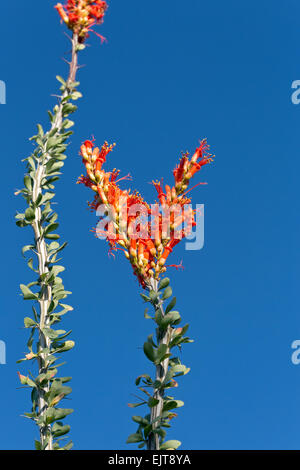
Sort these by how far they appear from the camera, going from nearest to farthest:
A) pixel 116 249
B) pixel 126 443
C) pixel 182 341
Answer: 1. pixel 126 443
2. pixel 182 341
3. pixel 116 249

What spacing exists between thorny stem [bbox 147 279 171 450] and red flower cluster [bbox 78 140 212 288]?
0.19 m

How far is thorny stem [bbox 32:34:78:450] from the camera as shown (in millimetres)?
3432

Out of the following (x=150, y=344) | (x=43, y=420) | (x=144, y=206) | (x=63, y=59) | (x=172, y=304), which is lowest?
(x=43, y=420)

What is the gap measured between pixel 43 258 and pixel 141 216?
2.46ft

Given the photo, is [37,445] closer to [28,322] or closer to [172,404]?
[28,322]

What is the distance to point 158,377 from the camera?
3.63 m

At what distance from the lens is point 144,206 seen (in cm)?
409

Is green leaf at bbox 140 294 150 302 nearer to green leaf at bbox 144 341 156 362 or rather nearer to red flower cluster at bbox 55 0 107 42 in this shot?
green leaf at bbox 144 341 156 362

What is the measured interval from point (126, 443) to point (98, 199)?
1.66m

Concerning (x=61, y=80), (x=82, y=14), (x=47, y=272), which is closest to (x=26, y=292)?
(x=47, y=272)
